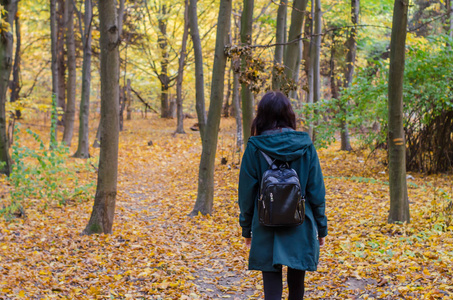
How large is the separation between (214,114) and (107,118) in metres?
2.24

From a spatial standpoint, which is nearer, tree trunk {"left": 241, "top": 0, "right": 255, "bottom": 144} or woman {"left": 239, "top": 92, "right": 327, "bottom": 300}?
woman {"left": 239, "top": 92, "right": 327, "bottom": 300}

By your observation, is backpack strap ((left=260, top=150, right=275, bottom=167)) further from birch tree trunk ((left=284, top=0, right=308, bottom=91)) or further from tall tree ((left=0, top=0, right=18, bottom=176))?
tall tree ((left=0, top=0, right=18, bottom=176))

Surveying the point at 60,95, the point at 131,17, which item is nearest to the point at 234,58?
the point at 131,17

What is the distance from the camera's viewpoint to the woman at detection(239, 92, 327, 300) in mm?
2848

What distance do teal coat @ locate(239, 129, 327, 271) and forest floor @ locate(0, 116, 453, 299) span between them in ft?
5.52

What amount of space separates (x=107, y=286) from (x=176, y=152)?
1288cm

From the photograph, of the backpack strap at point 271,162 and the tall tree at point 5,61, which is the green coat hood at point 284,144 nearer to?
the backpack strap at point 271,162

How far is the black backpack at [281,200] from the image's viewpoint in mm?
2766

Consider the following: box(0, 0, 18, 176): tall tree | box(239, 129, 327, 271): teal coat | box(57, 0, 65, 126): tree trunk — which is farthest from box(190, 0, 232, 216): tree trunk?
box(57, 0, 65, 126): tree trunk

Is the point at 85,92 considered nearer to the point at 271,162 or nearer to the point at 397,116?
the point at 397,116

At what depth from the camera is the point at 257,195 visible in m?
2.98

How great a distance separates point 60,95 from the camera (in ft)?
72.2

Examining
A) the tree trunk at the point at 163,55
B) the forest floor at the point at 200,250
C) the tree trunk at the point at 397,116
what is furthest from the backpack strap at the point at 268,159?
the tree trunk at the point at 163,55

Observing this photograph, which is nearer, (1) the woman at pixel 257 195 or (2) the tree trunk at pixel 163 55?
(1) the woman at pixel 257 195
